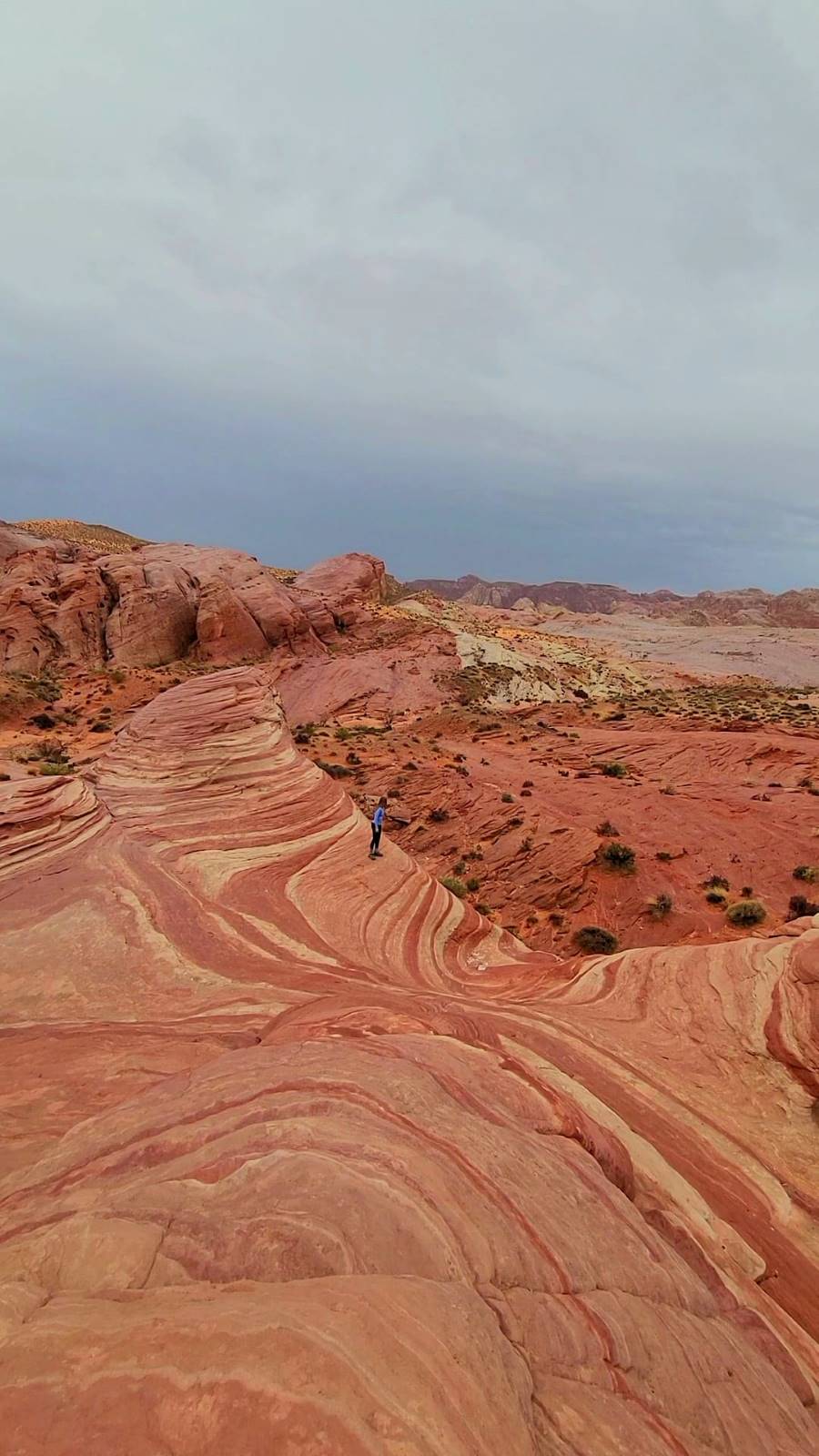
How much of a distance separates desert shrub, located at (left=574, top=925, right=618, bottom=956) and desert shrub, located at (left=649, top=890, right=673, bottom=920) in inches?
52.6

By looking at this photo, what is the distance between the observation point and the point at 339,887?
41.0 ft

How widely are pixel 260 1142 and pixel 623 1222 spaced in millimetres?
2984

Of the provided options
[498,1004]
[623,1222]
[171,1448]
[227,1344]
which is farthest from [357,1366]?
[498,1004]

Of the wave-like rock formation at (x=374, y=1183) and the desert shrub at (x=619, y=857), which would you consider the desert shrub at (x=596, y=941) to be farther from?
the wave-like rock formation at (x=374, y=1183)

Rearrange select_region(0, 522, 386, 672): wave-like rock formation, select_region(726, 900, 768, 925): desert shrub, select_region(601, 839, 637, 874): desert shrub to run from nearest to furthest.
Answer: select_region(726, 900, 768, 925): desert shrub < select_region(601, 839, 637, 874): desert shrub < select_region(0, 522, 386, 672): wave-like rock formation

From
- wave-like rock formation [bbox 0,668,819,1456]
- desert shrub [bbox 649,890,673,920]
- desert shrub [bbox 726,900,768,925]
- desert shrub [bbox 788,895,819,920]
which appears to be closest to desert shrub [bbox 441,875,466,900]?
desert shrub [bbox 649,890,673,920]

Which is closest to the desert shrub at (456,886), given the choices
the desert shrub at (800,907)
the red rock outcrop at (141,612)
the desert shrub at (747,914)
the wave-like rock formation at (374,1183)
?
the wave-like rock formation at (374,1183)

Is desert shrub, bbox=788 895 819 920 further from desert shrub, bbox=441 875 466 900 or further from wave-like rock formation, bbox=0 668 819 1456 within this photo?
desert shrub, bbox=441 875 466 900

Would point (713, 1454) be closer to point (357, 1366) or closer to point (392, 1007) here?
point (357, 1366)

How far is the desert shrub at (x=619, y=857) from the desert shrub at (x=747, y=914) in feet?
9.48

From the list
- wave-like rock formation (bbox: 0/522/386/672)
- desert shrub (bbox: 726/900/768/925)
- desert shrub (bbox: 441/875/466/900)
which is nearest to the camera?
desert shrub (bbox: 726/900/768/925)

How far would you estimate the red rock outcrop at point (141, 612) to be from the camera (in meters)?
47.6

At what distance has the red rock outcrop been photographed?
4756 cm

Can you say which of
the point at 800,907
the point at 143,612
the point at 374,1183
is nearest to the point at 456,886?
the point at 800,907
